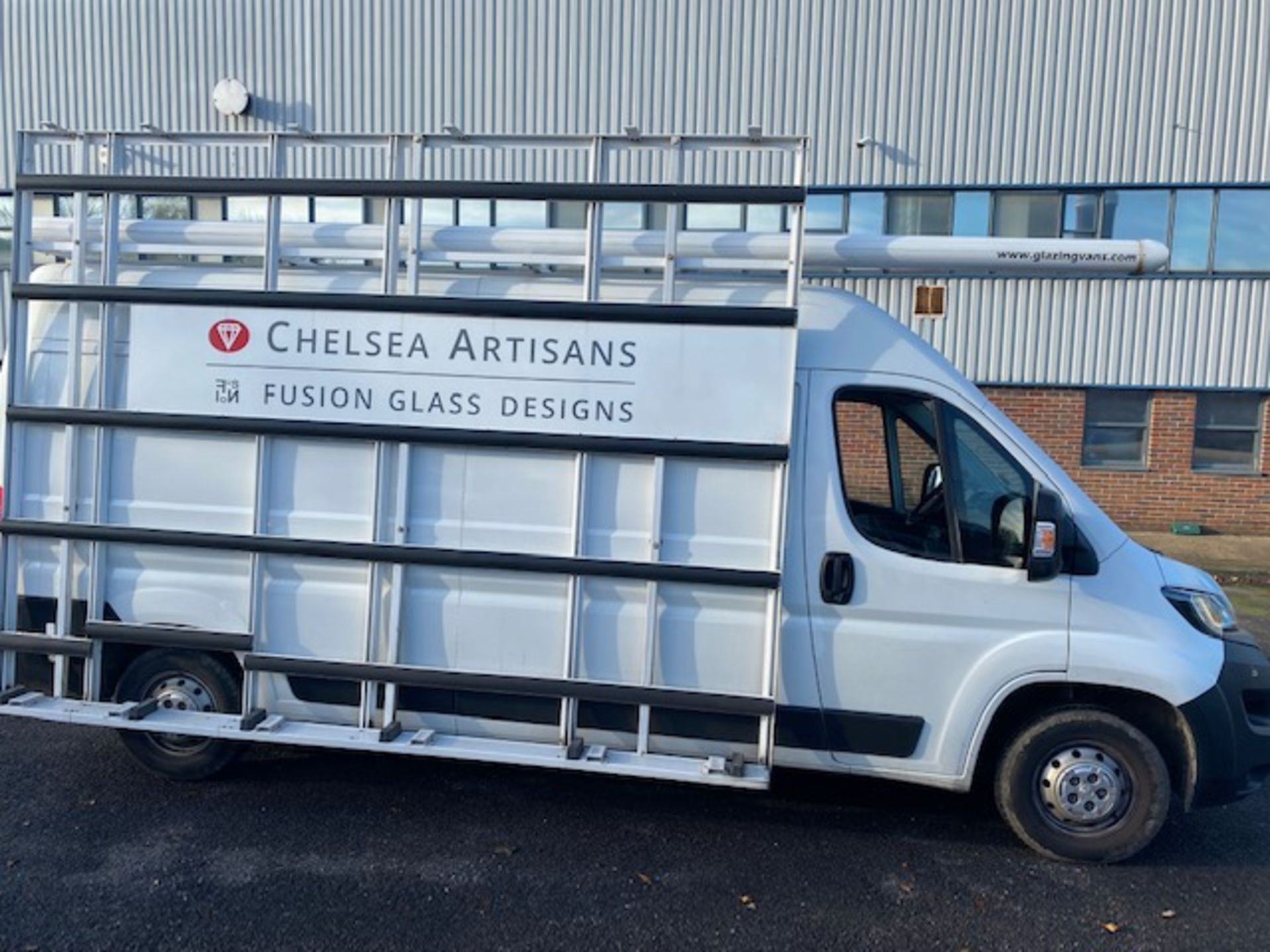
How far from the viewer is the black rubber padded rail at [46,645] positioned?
13.5 ft

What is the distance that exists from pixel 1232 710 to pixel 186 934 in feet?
13.3

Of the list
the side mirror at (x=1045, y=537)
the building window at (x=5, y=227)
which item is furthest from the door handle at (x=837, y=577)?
the building window at (x=5, y=227)

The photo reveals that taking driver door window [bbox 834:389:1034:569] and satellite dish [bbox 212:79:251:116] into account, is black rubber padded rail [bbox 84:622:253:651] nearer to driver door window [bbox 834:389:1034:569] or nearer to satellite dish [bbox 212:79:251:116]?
driver door window [bbox 834:389:1034:569]

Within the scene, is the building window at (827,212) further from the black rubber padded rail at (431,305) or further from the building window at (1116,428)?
the black rubber padded rail at (431,305)

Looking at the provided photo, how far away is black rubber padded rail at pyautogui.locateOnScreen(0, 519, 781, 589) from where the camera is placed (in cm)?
375

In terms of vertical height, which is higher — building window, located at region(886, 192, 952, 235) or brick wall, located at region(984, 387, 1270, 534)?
building window, located at region(886, 192, 952, 235)

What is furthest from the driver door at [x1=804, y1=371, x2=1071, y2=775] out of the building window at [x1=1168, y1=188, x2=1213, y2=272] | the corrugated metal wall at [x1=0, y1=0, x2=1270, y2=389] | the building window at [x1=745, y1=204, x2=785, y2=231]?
the building window at [x1=1168, y1=188, x2=1213, y2=272]

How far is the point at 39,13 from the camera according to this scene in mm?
14656

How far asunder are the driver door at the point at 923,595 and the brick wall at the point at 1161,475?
9.72 meters

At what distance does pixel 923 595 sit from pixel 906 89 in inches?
445

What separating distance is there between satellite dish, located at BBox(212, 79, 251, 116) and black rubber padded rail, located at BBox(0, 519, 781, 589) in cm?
1185

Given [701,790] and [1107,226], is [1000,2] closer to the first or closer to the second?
[1107,226]

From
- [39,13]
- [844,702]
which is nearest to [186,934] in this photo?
[844,702]

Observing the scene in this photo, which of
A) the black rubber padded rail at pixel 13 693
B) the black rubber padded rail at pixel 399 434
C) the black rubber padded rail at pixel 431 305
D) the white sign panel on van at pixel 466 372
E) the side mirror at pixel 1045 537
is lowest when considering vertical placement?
the black rubber padded rail at pixel 13 693
